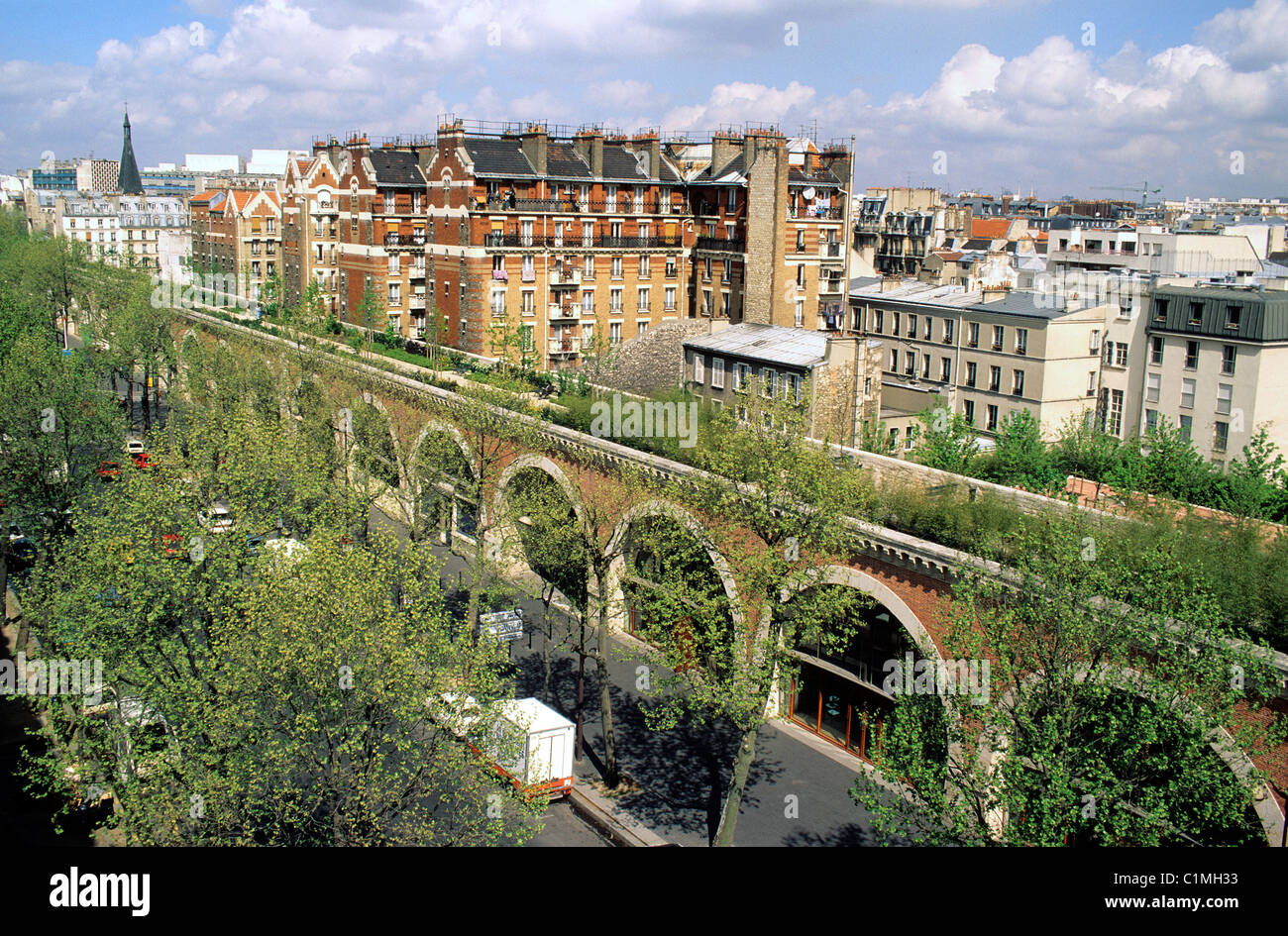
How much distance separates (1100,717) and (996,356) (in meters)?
39.4

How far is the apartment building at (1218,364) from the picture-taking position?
148 feet

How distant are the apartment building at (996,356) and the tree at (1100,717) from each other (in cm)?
2937

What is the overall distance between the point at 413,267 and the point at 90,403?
26197mm

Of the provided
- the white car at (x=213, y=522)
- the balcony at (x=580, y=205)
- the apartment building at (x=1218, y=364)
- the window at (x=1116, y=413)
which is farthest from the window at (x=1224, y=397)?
the white car at (x=213, y=522)

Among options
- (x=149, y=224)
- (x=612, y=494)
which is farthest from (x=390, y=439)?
(x=149, y=224)

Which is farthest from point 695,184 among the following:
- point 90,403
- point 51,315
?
point 51,315

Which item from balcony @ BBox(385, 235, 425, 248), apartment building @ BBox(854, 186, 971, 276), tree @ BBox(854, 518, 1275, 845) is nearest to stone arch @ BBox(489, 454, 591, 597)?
tree @ BBox(854, 518, 1275, 845)

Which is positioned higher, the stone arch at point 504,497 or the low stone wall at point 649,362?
the low stone wall at point 649,362

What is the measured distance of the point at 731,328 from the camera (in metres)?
45.2

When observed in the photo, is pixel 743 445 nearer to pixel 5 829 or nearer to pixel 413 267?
pixel 5 829

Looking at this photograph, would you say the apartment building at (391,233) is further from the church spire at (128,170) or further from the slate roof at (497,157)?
the church spire at (128,170)

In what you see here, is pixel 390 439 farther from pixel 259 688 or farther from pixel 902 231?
pixel 902 231

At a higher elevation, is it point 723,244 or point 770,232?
point 770,232

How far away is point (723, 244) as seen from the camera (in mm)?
60375
